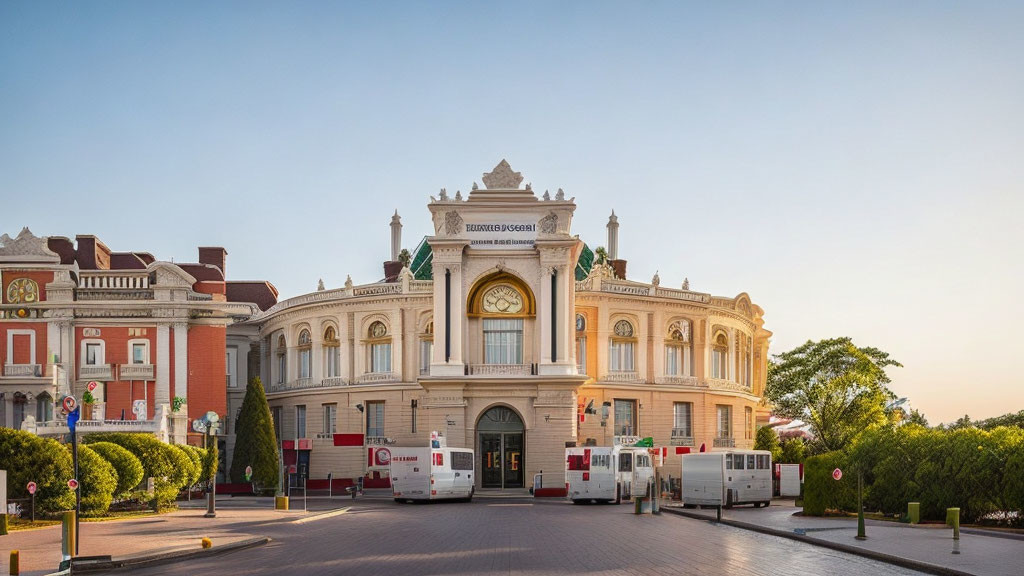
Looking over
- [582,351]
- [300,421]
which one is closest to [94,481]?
[582,351]

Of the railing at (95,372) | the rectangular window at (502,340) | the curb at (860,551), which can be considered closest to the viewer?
the curb at (860,551)

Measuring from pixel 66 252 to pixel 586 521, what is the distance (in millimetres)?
49514

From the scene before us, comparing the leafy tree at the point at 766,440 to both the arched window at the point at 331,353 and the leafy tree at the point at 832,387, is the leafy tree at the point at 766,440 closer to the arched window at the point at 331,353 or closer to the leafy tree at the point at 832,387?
the leafy tree at the point at 832,387

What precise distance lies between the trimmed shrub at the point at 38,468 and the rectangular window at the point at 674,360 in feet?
152

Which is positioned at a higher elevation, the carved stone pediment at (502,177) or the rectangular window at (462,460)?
the carved stone pediment at (502,177)

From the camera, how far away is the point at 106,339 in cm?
7088

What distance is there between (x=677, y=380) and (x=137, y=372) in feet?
113

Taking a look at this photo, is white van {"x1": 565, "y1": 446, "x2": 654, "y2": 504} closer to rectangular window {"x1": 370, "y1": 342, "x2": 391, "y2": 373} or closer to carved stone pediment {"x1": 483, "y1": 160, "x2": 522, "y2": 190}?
carved stone pediment {"x1": 483, "y1": 160, "x2": 522, "y2": 190}

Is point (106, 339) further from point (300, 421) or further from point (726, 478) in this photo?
point (726, 478)

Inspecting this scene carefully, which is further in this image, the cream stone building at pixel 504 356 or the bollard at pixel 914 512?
the cream stone building at pixel 504 356

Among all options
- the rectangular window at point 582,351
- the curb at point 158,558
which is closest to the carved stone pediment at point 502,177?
the rectangular window at point 582,351

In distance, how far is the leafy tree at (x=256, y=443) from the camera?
6862 centimetres

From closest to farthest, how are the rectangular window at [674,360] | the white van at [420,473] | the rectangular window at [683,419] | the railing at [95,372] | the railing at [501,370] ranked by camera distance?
1. the white van at [420,473]
2. the railing at [501,370]
3. the railing at [95,372]
4. the rectangular window at [683,419]
5. the rectangular window at [674,360]

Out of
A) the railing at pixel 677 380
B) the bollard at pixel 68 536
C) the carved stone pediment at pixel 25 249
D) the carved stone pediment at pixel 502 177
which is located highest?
the carved stone pediment at pixel 502 177
